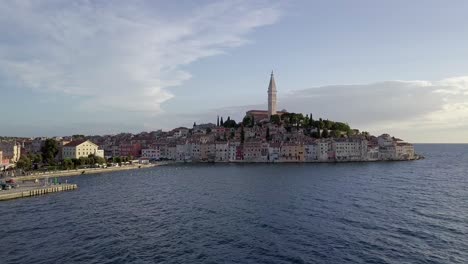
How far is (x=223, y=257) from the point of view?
15617 mm

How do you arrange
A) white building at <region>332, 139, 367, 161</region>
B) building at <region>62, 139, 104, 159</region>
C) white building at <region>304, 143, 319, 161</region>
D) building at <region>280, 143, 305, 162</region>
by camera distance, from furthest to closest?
white building at <region>332, 139, 367, 161</region>
white building at <region>304, 143, 319, 161</region>
building at <region>280, 143, 305, 162</region>
building at <region>62, 139, 104, 159</region>

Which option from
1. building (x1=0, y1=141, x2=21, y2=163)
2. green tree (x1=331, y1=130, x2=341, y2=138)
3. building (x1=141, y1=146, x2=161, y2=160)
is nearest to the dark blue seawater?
building (x1=0, y1=141, x2=21, y2=163)

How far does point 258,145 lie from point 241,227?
64.8m

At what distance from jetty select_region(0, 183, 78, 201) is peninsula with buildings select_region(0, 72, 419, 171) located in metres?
31.9

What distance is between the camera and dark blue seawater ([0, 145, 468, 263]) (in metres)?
15.9

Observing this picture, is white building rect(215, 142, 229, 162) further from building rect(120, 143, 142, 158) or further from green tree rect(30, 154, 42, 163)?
green tree rect(30, 154, 42, 163)

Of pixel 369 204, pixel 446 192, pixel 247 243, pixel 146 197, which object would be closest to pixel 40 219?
pixel 146 197

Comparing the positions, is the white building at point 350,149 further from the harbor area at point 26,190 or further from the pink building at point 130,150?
the harbor area at point 26,190

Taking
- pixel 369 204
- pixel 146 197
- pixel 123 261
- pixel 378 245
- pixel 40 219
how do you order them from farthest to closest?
pixel 146 197
pixel 369 204
pixel 40 219
pixel 378 245
pixel 123 261

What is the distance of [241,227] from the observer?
20391mm

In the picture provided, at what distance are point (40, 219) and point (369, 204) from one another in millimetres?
20856

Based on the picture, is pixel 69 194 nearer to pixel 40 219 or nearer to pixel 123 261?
pixel 40 219

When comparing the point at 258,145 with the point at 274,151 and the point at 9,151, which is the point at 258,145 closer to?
the point at 274,151

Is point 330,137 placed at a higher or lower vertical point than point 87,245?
higher
